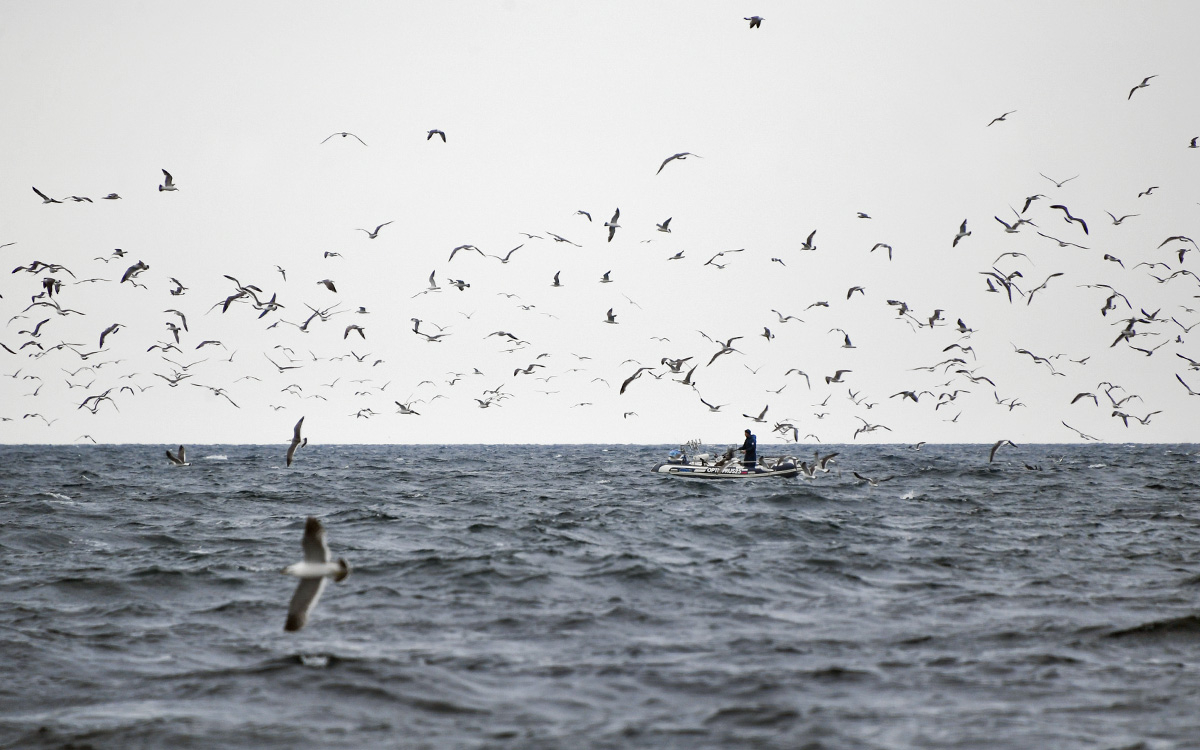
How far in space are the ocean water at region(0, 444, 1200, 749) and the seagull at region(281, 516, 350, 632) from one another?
1.27 m

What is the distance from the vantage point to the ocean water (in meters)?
9.03

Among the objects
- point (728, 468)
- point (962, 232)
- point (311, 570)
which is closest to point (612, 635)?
point (311, 570)

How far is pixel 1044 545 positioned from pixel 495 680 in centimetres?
1509

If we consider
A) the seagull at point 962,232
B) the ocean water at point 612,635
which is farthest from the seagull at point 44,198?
the seagull at point 962,232

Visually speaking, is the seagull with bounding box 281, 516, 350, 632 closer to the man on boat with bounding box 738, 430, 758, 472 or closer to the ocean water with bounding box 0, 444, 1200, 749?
the ocean water with bounding box 0, 444, 1200, 749

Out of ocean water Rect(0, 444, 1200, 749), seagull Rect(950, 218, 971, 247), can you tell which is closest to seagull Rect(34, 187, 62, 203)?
ocean water Rect(0, 444, 1200, 749)

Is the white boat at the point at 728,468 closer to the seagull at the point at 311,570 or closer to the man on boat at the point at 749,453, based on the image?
the man on boat at the point at 749,453

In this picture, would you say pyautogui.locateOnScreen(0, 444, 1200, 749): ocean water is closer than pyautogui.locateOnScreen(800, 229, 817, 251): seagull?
Yes

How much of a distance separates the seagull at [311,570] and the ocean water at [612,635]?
1.27 m

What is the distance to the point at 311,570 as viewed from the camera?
8.80m

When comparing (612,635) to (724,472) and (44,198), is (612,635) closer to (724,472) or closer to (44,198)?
(44,198)

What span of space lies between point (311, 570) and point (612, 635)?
505 centimetres

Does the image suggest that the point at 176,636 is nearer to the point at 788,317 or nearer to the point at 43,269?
the point at 43,269

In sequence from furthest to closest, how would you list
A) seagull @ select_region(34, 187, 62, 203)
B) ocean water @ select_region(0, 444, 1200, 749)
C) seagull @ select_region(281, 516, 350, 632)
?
seagull @ select_region(34, 187, 62, 203)
ocean water @ select_region(0, 444, 1200, 749)
seagull @ select_region(281, 516, 350, 632)
